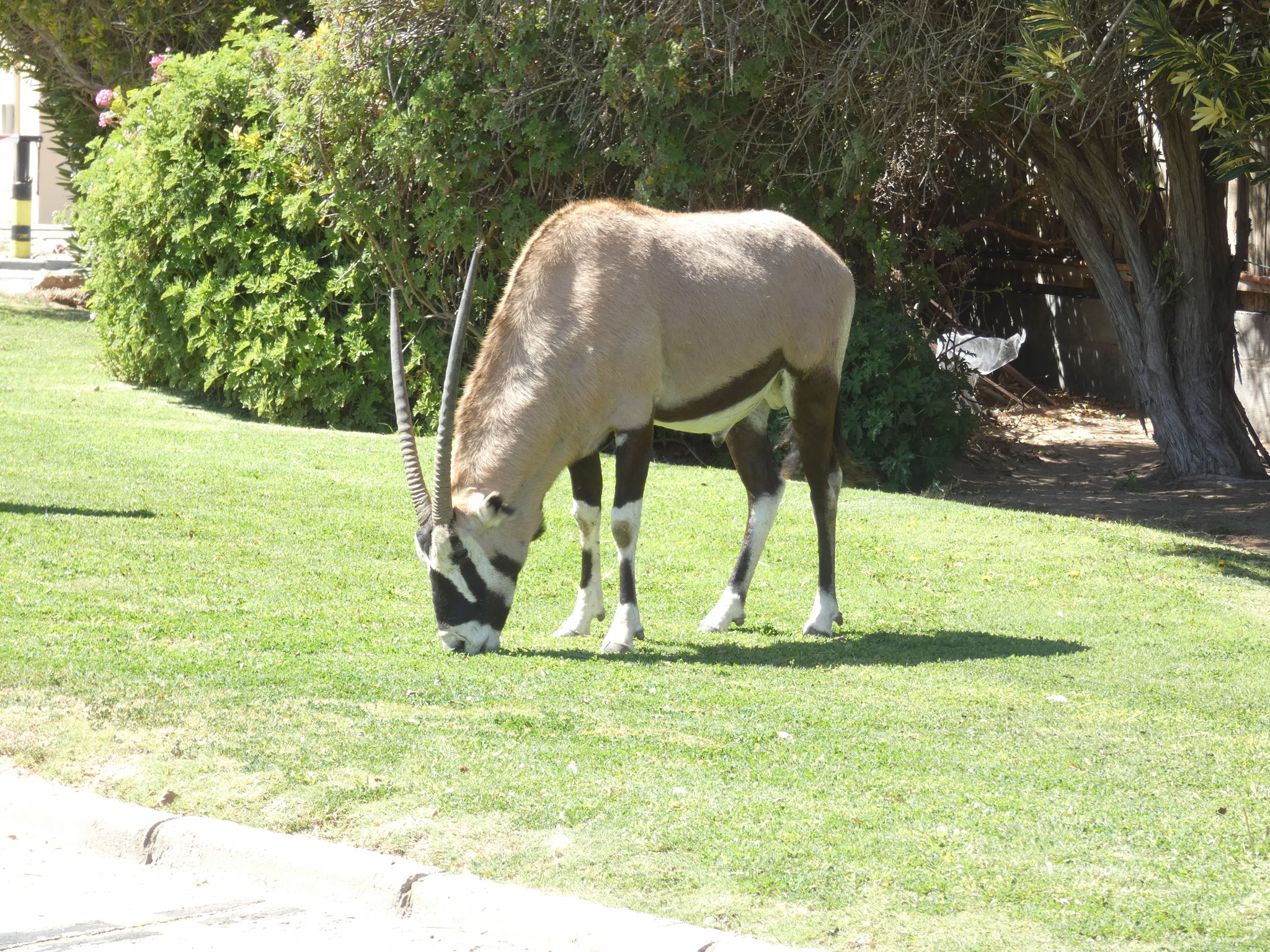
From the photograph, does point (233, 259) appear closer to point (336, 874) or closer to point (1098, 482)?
Result: point (1098, 482)

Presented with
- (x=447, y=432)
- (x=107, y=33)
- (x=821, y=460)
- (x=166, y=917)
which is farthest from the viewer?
(x=107, y=33)

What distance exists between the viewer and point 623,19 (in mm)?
13445

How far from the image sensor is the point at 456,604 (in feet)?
24.2

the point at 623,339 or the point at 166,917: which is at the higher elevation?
the point at 623,339

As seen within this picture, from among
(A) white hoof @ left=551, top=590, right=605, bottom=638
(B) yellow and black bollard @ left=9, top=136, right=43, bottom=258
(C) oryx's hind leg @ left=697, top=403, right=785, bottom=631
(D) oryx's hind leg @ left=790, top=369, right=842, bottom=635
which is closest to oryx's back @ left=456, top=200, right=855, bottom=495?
(D) oryx's hind leg @ left=790, top=369, right=842, bottom=635

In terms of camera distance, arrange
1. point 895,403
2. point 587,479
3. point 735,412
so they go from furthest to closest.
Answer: point 895,403 < point 735,412 < point 587,479

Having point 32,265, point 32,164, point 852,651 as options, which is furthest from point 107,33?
point 32,164

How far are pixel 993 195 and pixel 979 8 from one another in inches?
339

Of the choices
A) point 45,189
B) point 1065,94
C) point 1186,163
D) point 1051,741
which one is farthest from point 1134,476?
point 45,189

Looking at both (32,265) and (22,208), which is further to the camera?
(22,208)

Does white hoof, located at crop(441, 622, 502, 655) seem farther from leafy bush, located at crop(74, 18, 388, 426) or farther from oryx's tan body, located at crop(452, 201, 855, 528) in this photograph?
leafy bush, located at crop(74, 18, 388, 426)

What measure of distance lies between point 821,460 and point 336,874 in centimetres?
466

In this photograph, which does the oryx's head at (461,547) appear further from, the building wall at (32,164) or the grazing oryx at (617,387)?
the building wall at (32,164)

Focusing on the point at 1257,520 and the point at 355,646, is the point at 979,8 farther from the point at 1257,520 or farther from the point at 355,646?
the point at 355,646
